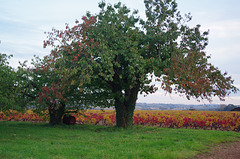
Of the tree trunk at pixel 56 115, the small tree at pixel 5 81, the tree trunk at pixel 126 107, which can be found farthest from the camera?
the tree trunk at pixel 56 115

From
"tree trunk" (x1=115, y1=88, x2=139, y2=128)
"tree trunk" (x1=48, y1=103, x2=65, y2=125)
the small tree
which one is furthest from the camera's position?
"tree trunk" (x1=48, y1=103, x2=65, y2=125)

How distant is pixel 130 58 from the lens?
1869cm

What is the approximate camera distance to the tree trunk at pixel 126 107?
22266mm

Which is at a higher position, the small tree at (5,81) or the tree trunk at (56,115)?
the small tree at (5,81)

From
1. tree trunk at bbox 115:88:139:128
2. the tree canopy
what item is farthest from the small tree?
tree trunk at bbox 115:88:139:128

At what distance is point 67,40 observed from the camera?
18.2 m

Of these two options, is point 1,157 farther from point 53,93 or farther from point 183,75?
point 183,75

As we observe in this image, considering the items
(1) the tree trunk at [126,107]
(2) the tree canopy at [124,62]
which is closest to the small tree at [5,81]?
(2) the tree canopy at [124,62]

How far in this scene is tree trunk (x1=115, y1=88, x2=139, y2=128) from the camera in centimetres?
2227

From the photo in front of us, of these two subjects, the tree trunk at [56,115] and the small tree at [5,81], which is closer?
the small tree at [5,81]

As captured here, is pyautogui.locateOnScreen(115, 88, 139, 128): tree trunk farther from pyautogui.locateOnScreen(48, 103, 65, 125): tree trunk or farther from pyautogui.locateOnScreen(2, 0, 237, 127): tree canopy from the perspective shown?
pyautogui.locateOnScreen(48, 103, 65, 125): tree trunk

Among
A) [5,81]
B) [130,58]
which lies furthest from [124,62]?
[5,81]

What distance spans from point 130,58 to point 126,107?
235 inches

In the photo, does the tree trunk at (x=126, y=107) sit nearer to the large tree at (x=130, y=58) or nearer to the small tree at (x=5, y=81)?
the large tree at (x=130, y=58)
